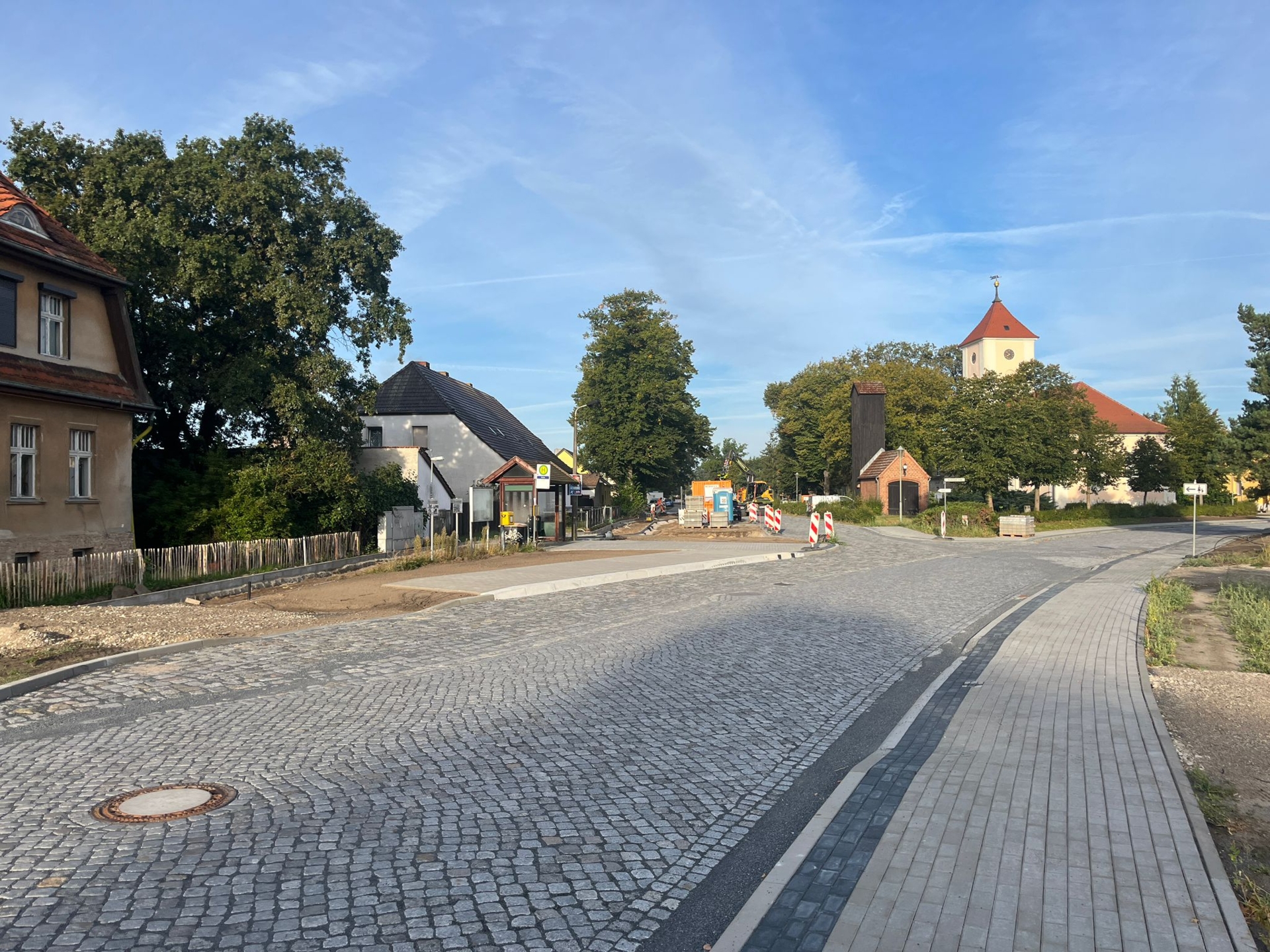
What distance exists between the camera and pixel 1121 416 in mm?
93812

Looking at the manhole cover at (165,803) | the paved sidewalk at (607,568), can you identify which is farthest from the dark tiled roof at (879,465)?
the manhole cover at (165,803)

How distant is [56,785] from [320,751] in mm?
1714

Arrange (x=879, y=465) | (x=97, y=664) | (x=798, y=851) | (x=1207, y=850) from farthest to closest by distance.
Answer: (x=879, y=465) → (x=97, y=664) → (x=798, y=851) → (x=1207, y=850)

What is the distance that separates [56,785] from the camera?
244 inches

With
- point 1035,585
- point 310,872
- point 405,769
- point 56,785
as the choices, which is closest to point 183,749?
point 56,785

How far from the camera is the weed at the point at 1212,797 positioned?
225 inches

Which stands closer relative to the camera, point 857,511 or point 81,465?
point 81,465

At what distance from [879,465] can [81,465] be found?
53.6m

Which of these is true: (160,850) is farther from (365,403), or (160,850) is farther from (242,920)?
(365,403)

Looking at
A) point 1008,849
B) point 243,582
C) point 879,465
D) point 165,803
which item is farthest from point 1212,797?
point 879,465

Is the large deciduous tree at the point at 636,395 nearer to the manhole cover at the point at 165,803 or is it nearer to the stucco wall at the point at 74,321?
the stucco wall at the point at 74,321

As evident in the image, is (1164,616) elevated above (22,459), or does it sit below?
below

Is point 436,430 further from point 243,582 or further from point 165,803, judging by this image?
point 165,803

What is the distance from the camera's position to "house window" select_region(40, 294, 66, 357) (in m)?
20.1
